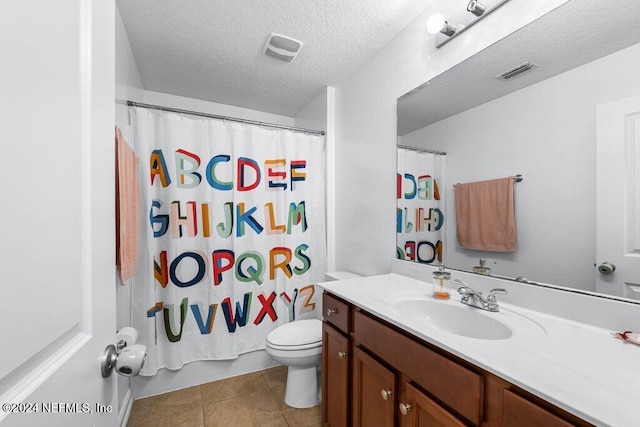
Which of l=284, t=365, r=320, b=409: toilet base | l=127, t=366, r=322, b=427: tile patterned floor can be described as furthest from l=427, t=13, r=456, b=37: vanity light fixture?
l=127, t=366, r=322, b=427: tile patterned floor

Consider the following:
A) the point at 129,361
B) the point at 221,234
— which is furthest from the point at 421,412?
the point at 221,234

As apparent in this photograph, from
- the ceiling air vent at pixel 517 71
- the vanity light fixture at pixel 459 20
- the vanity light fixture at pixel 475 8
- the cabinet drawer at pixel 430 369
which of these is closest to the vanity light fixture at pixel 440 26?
the vanity light fixture at pixel 459 20

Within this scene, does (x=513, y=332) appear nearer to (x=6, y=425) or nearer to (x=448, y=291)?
(x=448, y=291)

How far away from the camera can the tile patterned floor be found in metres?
1.57

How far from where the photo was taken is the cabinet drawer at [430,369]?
27.5 inches

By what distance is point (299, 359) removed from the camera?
1623 mm

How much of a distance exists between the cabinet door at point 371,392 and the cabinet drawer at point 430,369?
0.19 feet

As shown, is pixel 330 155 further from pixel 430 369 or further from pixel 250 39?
pixel 430 369

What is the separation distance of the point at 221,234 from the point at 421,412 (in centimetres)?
165

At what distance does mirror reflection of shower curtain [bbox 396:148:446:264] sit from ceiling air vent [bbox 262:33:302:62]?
1020mm

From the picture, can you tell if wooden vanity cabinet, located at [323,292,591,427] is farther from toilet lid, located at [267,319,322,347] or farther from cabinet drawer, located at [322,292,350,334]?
toilet lid, located at [267,319,322,347]

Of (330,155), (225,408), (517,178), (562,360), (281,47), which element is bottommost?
(225,408)

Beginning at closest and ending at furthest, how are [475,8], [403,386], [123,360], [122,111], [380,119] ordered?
[123,360] → [403,386] → [475,8] → [122,111] → [380,119]

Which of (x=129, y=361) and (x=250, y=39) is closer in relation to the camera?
(x=129, y=361)
